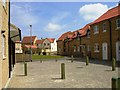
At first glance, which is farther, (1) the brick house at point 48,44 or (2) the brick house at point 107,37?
(1) the brick house at point 48,44

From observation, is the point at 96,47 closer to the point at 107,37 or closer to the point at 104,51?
the point at 104,51

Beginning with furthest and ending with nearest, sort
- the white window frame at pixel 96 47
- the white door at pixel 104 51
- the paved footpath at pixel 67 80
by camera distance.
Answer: the white window frame at pixel 96 47 < the white door at pixel 104 51 < the paved footpath at pixel 67 80

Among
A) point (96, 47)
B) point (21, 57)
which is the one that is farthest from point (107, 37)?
point (21, 57)

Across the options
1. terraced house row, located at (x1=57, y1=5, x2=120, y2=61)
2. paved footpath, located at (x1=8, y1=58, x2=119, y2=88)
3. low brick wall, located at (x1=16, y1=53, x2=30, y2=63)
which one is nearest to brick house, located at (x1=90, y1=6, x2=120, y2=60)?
terraced house row, located at (x1=57, y1=5, x2=120, y2=61)

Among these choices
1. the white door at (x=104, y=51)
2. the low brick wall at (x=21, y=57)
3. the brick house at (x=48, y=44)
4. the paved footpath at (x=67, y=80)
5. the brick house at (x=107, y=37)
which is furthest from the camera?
the brick house at (x=48, y=44)

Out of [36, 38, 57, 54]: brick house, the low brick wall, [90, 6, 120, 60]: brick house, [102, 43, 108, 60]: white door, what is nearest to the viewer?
[90, 6, 120, 60]: brick house

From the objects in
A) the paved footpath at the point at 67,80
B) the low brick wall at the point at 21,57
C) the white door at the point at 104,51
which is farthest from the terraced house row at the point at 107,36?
the paved footpath at the point at 67,80

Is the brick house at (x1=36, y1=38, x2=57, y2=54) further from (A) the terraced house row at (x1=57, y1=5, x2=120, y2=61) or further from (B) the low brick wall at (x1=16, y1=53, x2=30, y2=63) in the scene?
(A) the terraced house row at (x1=57, y1=5, x2=120, y2=61)

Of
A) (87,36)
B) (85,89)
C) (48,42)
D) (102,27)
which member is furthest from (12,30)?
(48,42)

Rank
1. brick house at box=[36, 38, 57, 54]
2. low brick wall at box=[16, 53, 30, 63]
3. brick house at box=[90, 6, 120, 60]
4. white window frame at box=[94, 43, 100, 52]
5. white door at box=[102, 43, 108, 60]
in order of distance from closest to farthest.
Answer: brick house at box=[90, 6, 120, 60]
white door at box=[102, 43, 108, 60]
white window frame at box=[94, 43, 100, 52]
low brick wall at box=[16, 53, 30, 63]
brick house at box=[36, 38, 57, 54]

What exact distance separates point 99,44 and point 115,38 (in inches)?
210

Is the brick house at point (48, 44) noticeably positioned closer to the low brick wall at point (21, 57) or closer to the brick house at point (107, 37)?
the low brick wall at point (21, 57)

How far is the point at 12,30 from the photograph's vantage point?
1598 centimetres

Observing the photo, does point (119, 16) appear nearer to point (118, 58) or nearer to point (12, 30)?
point (118, 58)
